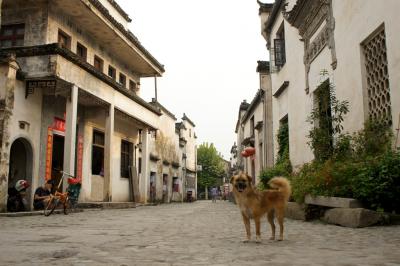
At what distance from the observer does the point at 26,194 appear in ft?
44.3

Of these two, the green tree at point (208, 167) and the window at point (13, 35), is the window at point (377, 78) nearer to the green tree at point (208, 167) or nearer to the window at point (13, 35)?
the window at point (13, 35)

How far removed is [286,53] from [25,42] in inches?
362

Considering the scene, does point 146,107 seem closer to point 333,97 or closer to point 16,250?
point 333,97

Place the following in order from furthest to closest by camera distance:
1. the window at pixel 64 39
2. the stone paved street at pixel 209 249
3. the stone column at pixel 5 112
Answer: the window at pixel 64 39
the stone column at pixel 5 112
the stone paved street at pixel 209 249

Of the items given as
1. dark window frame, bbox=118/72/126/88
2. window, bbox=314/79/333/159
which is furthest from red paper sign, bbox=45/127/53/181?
window, bbox=314/79/333/159

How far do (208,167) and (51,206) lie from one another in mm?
48584

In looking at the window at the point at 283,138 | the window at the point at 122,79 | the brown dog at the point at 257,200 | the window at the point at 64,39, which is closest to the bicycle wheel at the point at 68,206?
the window at the point at 64,39

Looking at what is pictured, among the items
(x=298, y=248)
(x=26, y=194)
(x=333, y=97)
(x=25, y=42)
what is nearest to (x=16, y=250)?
(x=298, y=248)

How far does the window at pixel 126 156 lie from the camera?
73.6 ft

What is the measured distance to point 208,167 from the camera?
A: 59.9 m

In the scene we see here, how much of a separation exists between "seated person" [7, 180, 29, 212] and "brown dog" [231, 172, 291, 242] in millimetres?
8876

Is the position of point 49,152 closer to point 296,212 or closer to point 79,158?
point 79,158

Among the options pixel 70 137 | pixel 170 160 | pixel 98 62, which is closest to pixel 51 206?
pixel 70 137

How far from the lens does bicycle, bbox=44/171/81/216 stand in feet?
38.1
